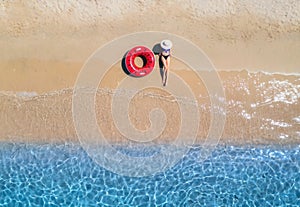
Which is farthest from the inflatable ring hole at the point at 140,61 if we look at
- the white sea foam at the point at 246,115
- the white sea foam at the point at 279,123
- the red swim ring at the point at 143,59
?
the white sea foam at the point at 279,123

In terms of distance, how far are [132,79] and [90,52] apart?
1.33m

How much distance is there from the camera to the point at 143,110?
33.9ft

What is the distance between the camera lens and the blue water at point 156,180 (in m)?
9.43

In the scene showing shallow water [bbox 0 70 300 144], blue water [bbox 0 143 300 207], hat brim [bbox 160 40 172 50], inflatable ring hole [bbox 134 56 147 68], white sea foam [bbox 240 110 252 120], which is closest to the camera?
blue water [bbox 0 143 300 207]

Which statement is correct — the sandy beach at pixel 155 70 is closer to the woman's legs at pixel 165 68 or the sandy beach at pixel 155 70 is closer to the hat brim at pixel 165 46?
the woman's legs at pixel 165 68

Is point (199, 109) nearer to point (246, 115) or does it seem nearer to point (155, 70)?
point (246, 115)

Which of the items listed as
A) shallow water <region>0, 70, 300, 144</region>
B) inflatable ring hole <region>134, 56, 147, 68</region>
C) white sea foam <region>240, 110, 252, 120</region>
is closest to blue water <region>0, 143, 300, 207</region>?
shallow water <region>0, 70, 300, 144</region>

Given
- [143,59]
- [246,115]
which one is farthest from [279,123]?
[143,59]

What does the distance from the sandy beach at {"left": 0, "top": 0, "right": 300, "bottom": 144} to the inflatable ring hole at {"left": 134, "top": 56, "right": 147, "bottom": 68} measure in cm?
37

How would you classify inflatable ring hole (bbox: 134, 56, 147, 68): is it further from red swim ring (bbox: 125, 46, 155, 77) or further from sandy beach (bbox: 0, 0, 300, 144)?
sandy beach (bbox: 0, 0, 300, 144)

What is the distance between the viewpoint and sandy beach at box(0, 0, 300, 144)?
10.2m

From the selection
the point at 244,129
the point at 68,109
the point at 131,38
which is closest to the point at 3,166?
the point at 68,109

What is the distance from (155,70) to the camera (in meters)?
10.8

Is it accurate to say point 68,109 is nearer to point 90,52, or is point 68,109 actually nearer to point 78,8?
point 90,52
